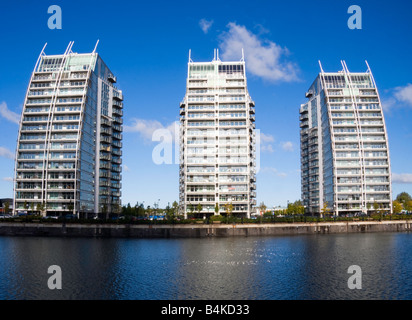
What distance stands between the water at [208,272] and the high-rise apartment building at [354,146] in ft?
298

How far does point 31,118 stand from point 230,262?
11830cm

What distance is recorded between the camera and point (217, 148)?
158125 mm

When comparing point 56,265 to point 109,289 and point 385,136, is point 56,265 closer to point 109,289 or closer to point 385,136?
point 109,289

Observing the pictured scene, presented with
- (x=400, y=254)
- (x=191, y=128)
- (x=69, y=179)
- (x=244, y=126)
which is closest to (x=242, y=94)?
(x=244, y=126)

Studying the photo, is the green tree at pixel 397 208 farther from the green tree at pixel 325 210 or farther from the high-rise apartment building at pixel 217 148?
the high-rise apartment building at pixel 217 148

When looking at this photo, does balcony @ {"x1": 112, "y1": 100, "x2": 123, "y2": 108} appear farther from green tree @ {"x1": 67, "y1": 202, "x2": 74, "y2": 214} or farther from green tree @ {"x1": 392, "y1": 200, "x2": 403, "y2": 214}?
green tree @ {"x1": 392, "y1": 200, "x2": 403, "y2": 214}

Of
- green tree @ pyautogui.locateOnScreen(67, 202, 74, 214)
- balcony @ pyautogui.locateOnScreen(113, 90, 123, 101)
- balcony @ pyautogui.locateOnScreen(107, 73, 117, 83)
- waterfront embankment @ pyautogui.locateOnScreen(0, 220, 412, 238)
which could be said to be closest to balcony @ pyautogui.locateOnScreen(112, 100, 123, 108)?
balcony @ pyautogui.locateOnScreen(113, 90, 123, 101)

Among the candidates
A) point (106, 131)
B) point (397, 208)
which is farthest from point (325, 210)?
point (106, 131)

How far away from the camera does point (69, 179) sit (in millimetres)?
146250

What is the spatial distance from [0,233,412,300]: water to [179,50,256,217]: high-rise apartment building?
246 feet

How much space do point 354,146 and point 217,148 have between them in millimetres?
58366

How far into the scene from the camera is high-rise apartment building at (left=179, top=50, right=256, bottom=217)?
156375 millimetres
